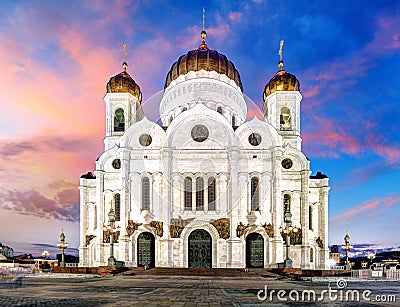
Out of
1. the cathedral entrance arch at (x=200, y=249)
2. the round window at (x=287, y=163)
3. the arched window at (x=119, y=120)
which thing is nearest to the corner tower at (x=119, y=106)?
the arched window at (x=119, y=120)

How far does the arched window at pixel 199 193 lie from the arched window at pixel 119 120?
11.9 metres

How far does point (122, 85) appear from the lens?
50719 mm

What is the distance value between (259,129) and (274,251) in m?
11.6

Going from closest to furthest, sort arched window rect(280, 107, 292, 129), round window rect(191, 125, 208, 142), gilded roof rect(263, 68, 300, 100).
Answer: round window rect(191, 125, 208, 142)
gilded roof rect(263, 68, 300, 100)
arched window rect(280, 107, 292, 129)

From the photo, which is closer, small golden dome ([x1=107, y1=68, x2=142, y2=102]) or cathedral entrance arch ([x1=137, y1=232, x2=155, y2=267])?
cathedral entrance arch ([x1=137, y1=232, x2=155, y2=267])

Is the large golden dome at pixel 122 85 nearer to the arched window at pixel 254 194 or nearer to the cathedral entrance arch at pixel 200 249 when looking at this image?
the arched window at pixel 254 194

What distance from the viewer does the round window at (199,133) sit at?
4512 cm

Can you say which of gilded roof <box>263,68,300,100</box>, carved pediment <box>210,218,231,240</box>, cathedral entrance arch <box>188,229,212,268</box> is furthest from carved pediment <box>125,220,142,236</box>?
gilded roof <box>263,68,300,100</box>

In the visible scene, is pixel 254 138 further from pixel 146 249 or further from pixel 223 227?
pixel 146 249

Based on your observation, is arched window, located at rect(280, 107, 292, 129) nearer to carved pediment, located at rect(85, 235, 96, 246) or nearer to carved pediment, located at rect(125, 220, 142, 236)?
carved pediment, located at rect(125, 220, 142, 236)

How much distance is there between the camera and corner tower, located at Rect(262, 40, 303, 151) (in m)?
49.4

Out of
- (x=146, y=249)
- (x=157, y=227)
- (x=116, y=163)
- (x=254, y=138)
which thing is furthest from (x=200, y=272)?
(x=116, y=163)

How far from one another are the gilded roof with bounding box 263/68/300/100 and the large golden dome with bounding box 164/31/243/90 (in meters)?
4.91

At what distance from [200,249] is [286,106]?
59.1 feet
